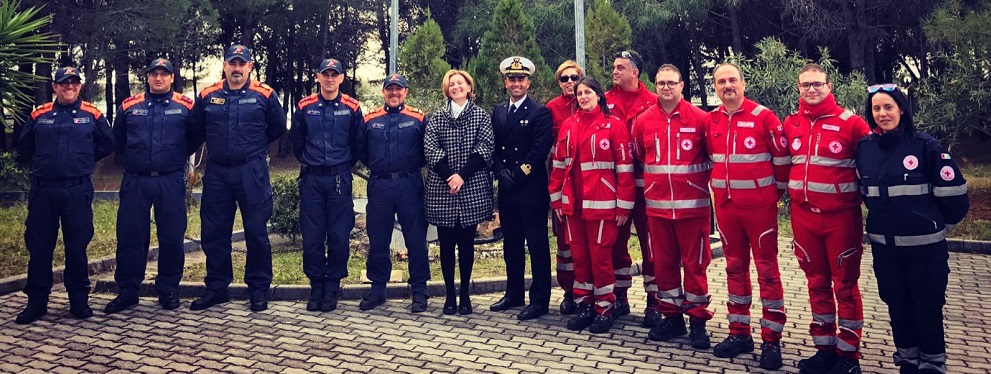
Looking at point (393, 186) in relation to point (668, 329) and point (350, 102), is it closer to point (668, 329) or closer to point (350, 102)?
point (350, 102)

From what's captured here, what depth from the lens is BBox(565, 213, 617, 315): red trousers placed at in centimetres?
670

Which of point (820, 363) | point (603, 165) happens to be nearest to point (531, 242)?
point (603, 165)

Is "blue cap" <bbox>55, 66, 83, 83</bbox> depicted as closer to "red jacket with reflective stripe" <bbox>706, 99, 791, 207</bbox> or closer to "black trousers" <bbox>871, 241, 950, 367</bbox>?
"red jacket with reflective stripe" <bbox>706, 99, 791, 207</bbox>

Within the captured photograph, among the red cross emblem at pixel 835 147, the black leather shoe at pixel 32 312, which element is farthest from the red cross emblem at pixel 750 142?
the black leather shoe at pixel 32 312

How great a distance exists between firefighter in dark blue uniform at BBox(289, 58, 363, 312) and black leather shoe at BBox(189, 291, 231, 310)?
0.78m

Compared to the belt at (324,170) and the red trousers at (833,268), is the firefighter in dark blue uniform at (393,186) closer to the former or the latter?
the belt at (324,170)

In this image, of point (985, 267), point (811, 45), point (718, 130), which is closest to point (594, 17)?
point (985, 267)

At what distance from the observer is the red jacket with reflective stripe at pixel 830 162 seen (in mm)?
5453

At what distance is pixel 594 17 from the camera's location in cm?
1697

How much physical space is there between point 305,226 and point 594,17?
1057 centimetres

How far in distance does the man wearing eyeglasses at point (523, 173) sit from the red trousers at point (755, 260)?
163 cm

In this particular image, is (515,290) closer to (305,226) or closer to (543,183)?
(543,183)

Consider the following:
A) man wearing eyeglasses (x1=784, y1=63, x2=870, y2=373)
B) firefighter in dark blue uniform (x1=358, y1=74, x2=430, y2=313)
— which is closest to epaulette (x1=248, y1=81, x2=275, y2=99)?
firefighter in dark blue uniform (x1=358, y1=74, x2=430, y2=313)

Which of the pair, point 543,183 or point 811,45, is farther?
point 811,45
